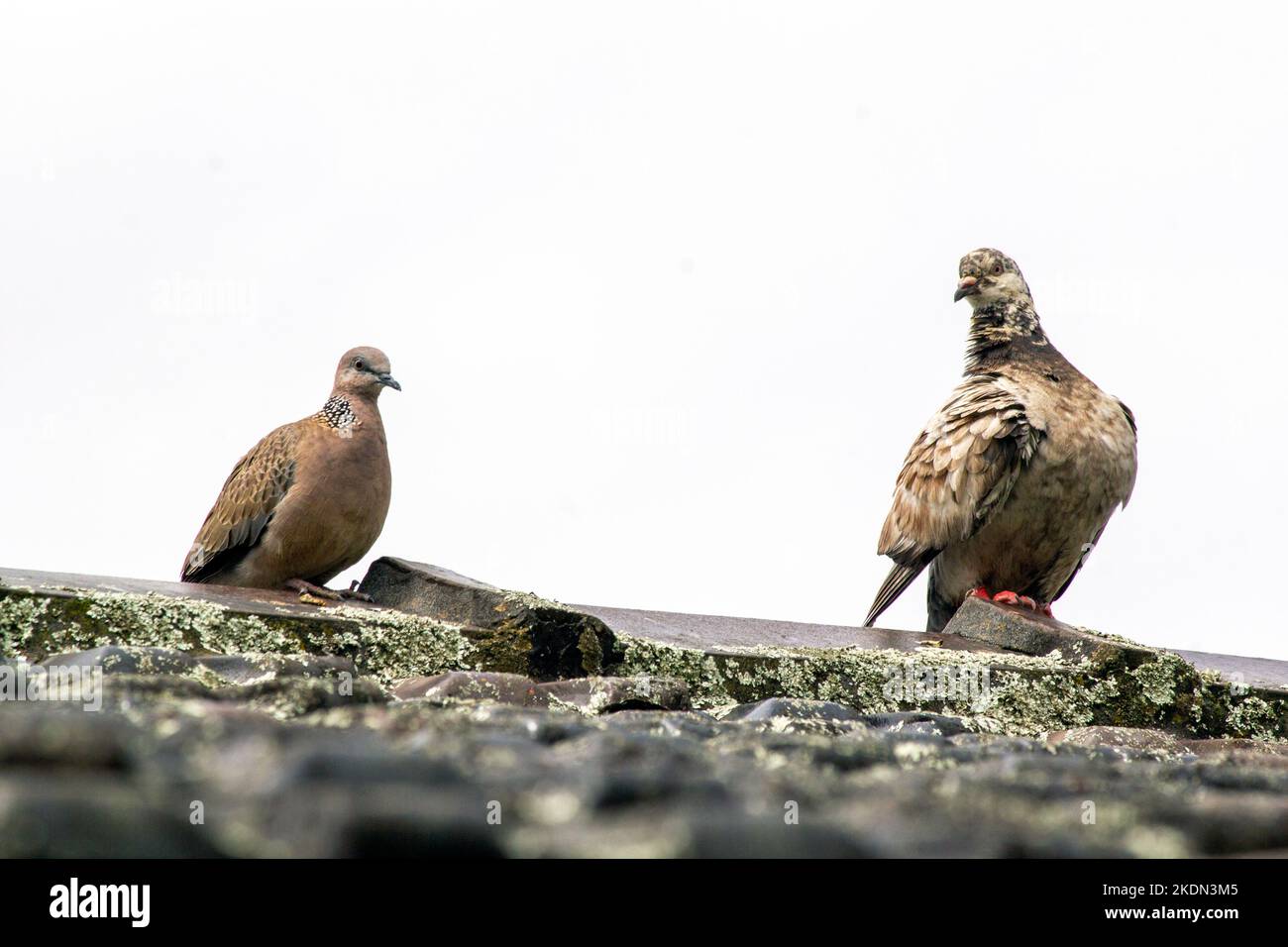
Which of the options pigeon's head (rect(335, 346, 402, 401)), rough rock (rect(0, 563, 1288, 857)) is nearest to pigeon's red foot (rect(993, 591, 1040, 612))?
rough rock (rect(0, 563, 1288, 857))

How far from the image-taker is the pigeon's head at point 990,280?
22.7ft

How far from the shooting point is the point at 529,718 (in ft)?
7.72

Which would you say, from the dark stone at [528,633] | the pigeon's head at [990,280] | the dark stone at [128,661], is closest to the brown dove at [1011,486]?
the pigeon's head at [990,280]

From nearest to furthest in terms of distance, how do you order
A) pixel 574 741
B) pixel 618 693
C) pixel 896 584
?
pixel 574 741, pixel 618 693, pixel 896 584

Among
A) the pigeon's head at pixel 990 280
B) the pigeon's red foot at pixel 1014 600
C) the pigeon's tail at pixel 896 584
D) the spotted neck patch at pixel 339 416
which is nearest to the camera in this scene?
the spotted neck patch at pixel 339 416

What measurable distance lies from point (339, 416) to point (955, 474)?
8.34 feet

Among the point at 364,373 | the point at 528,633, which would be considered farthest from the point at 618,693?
the point at 364,373

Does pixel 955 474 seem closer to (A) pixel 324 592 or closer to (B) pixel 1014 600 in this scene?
(B) pixel 1014 600

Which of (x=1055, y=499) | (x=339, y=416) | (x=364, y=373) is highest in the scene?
(x=364, y=373)

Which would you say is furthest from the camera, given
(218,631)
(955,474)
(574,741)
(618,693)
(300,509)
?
(955,474)

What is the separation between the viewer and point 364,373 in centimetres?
538

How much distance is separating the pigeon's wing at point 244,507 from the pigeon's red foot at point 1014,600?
2961 millimetres

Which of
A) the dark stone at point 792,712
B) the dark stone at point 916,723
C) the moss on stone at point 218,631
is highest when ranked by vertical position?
the moss on stone at point 218,631

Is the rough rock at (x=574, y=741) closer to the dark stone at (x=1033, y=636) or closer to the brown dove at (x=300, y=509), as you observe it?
the dark stone at (x=1033, y=636)
